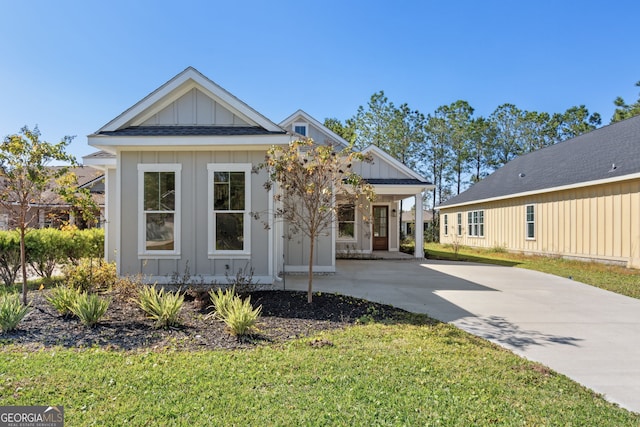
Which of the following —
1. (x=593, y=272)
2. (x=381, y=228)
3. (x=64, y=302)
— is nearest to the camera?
(x=64, y=302)

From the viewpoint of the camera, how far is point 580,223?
44.1ft

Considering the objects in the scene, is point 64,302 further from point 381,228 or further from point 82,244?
point 381,228

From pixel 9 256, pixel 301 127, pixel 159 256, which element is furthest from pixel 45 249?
pixel 301 127

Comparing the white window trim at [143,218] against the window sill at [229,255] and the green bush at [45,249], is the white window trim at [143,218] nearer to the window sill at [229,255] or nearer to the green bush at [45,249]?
the window sill at [229,255]

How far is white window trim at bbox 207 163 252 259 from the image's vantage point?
7645 mm

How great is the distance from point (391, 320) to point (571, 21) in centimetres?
1340

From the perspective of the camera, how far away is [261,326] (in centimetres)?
512

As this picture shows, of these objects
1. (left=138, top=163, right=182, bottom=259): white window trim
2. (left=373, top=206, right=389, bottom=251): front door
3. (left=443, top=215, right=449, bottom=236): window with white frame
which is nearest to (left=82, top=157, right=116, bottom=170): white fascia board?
(left=138, top=163, right=182, bottom=259): white window trim

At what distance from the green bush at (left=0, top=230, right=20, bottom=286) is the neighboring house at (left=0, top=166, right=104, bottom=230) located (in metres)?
0.40

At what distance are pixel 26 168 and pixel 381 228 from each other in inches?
583

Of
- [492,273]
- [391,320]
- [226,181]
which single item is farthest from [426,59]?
[391,320]

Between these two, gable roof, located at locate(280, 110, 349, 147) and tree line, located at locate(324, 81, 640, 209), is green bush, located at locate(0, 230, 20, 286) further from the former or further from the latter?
tree line, located at locate(324, 81, 640, 209)

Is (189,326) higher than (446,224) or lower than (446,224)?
lower

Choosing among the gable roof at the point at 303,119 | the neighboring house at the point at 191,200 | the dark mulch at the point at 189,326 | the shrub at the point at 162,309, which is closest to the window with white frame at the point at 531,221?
the gable roof at the point at 303,119
